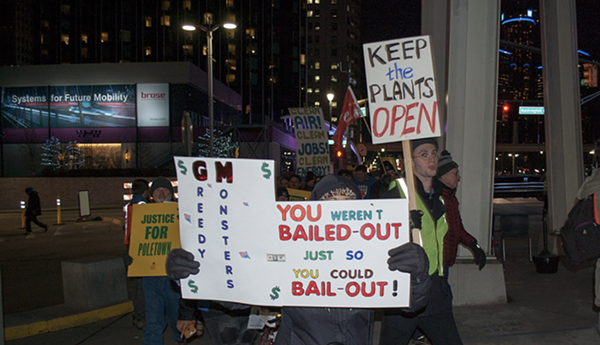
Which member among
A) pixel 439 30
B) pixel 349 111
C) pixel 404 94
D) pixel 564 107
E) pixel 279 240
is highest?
pixel 439 30

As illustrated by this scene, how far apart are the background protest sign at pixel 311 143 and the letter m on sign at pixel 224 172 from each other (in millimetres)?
9768

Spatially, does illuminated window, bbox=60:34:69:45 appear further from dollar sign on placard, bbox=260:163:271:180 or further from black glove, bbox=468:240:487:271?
dollar sign on placard, bbox=260:163:271:180

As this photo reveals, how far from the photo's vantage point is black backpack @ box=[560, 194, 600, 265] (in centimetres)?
373

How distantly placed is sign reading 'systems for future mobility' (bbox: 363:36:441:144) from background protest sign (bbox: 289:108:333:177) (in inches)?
357

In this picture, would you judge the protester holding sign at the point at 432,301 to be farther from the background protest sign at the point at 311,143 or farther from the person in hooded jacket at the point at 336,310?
the background protest sign at the point at 311,143

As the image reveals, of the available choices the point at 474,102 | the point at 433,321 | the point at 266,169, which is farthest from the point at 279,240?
the point at 474,102

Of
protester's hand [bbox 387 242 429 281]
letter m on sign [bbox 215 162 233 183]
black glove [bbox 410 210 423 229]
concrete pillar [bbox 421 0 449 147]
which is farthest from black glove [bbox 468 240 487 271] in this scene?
concrete pillar [bbox 421 0 449 147]

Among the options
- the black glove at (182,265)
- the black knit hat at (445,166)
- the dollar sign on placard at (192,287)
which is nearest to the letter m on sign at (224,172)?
the black glove at (182,265)

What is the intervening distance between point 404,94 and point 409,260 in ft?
4.85

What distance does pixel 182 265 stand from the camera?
9.61 feet

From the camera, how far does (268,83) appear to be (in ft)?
257

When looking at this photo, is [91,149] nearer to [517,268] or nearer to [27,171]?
[27,171]

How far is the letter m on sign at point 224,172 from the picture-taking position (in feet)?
9.45

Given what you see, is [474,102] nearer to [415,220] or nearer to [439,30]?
[439,30]
